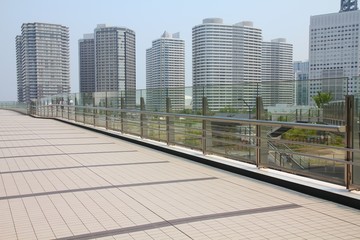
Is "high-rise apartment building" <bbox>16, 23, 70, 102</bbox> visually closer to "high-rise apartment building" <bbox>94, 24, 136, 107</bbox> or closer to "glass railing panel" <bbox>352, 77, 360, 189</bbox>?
"high-rise apartment building" <bbox>94, 24, 136, 107</bbox>

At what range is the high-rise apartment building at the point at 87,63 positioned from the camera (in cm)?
5047

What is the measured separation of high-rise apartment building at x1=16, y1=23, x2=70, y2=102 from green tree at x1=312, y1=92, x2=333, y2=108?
58.0 m

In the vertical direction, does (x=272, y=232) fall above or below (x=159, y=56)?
below

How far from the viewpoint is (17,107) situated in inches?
1661

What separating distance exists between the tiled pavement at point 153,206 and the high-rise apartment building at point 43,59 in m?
56.1

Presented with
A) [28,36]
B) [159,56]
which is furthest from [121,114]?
A: [28,36]

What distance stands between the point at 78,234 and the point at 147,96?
293 inches

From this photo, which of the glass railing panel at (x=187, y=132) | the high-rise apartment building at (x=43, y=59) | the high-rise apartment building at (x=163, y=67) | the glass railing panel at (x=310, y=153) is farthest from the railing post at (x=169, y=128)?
the high-rise apartment building at (x=43, y=59)

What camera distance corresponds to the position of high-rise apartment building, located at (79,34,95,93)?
5047cm

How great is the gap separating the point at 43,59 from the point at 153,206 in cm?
6516

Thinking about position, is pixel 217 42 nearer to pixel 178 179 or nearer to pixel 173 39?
pixel 173 39

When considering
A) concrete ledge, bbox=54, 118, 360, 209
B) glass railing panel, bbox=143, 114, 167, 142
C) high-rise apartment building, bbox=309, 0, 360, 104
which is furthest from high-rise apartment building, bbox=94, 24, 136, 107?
concrete ledge, bbox=54, 118, 360, 209

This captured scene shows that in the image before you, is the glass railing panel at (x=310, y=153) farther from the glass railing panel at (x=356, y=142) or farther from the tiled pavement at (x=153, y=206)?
the tiled pavement at (x=153, y=206)

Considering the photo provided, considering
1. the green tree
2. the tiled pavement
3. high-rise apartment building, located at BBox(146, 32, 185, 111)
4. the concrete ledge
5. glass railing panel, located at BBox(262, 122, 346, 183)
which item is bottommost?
the tiled pavement
